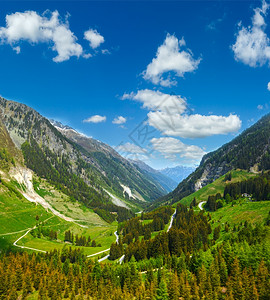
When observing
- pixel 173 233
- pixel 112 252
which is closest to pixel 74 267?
pixel 112 252

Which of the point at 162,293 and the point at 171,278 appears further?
the point at 171,278

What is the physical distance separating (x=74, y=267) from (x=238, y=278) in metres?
74.3

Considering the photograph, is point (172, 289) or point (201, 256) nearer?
point (172, 289)

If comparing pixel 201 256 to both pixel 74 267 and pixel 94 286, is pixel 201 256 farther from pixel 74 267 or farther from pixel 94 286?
pixel 74 267

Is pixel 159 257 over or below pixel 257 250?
below

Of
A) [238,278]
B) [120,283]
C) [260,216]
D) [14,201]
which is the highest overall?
[14,201]

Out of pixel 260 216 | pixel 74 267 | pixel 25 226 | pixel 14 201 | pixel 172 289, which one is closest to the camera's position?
pixel 172 289

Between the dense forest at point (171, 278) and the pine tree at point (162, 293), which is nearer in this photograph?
the dense forest at point (171, 278)

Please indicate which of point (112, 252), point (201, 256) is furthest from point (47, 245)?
point (201, 256)

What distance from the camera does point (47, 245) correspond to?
147875mm

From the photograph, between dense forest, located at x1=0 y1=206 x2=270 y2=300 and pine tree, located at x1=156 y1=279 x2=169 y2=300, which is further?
pine tree, located at x1=156 y1=279 x2=169 y2=300

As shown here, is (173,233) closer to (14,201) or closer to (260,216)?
(260,216)

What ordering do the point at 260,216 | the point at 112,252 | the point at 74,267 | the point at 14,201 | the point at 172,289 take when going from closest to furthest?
the point at 172,289 < the point at 74,267 < the point at 260,216 < the point at 112,252 < the point at 14,201

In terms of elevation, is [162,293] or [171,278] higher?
[171,278]
